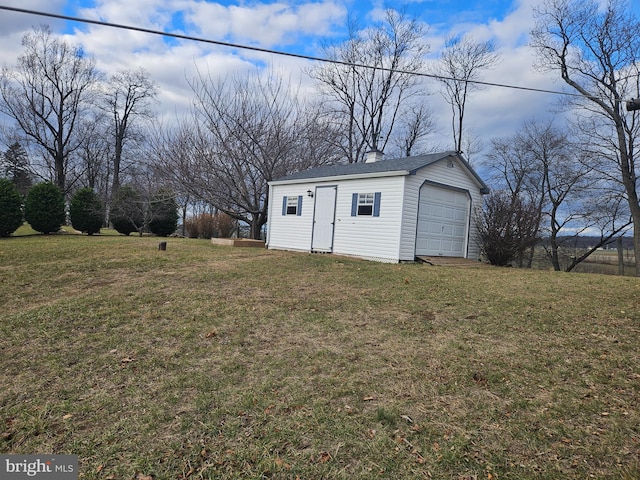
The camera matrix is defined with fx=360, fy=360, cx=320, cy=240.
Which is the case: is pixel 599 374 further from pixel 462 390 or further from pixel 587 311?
pixel 587 311

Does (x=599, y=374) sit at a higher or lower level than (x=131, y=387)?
higher

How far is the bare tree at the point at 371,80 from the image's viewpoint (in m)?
23.7

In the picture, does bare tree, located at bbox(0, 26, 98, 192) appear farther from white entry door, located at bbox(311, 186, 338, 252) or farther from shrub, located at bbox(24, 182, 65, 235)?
white entry door, located at bbox(311, 186, 338, 252)

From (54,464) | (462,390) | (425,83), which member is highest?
(425,83)

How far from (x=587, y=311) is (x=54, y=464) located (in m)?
6.07

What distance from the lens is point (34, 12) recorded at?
3932 mm

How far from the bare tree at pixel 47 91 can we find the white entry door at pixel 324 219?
76.1 feet

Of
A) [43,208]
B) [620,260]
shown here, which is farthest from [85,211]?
[620,260]

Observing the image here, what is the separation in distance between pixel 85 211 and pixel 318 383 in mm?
18770

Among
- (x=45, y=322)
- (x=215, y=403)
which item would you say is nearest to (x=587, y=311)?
(x=215, y=403)

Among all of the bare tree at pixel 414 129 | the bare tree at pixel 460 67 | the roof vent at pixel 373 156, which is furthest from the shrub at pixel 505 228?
the bare tree at pixel 414 129

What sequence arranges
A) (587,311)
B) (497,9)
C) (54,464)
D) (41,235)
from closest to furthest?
1. (54,464)
2. (587,311)
3. (497,9)
4. (41,235)

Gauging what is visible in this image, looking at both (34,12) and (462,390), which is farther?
(34,12)

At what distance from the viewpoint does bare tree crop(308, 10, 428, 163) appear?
23.7 meters
